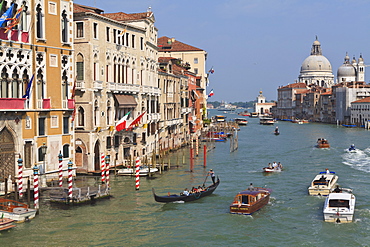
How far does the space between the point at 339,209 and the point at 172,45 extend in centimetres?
5257

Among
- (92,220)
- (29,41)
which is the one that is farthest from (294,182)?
(29,41)

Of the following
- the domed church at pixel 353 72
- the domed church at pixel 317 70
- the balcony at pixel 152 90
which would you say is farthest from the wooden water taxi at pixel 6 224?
the domed church at pixel 317 70

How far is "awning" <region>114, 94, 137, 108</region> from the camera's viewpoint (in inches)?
1179

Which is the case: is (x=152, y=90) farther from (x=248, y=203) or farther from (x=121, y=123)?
(x=248, y=203)

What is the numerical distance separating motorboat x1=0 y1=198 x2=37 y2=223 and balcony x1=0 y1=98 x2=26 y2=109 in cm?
401

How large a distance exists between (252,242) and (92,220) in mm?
5824

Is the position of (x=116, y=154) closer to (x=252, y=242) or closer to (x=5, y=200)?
(x=5, y=200)

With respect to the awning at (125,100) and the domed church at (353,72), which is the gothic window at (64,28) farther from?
the domed church at (353,72)

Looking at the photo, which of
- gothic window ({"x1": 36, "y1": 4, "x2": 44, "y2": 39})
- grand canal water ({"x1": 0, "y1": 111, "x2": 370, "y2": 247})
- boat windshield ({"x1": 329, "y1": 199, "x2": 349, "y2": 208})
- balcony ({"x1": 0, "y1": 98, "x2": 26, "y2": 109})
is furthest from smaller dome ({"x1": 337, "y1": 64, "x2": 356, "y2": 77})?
balcony ({"x1": 0, "y1": 98, "x2": 26, "y2": 109})

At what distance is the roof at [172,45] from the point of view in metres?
68.8

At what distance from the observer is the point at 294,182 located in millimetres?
28594

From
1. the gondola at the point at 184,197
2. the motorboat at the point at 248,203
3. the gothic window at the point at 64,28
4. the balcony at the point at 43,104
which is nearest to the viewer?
the motorboat at the point at 248,203

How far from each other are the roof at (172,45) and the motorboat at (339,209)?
49695 millimetres

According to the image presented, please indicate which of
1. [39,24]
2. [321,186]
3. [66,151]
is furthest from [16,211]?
[321,186]
